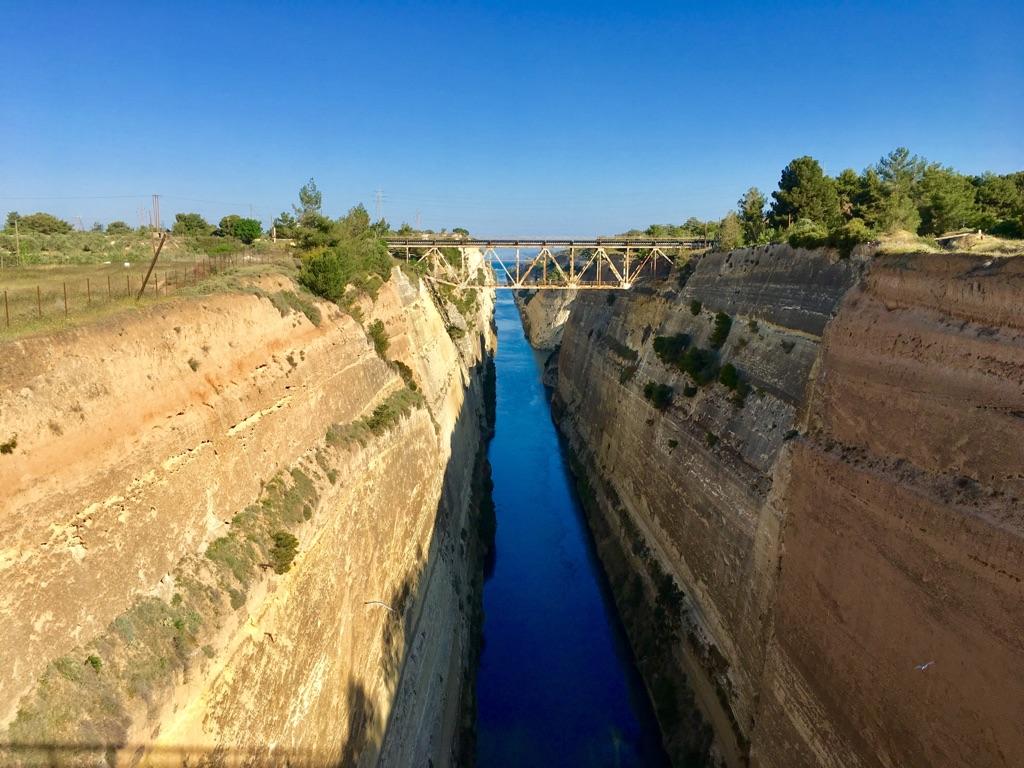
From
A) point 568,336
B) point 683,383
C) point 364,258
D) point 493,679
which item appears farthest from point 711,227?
point 493,679

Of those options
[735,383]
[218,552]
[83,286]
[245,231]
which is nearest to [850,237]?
[735,383]

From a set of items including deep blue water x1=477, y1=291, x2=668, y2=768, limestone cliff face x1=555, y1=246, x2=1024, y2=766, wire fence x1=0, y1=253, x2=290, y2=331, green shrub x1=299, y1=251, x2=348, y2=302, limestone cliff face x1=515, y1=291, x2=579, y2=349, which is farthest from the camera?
limestone cliff face x1=515, y1=291, x2=579, y2=349

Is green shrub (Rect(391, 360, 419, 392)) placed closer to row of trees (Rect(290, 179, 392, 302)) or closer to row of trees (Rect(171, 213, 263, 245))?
row of trees (Rect(290, 179, 392, 302))

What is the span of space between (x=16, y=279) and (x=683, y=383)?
55.9ft

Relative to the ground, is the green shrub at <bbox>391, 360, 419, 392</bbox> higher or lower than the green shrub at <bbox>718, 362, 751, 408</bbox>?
lower

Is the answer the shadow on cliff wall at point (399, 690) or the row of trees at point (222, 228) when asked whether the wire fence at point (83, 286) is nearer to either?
the shadow on cliff wall at point (399, 690)

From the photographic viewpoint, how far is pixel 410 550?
1504cm

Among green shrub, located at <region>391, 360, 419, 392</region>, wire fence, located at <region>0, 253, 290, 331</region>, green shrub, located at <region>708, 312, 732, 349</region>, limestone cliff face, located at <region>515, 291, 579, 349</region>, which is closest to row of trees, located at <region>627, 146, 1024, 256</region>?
green shrub, located at <region>708, 312, 732, 349</region>

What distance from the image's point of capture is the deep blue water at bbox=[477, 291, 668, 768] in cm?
1530

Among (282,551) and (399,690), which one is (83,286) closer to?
(282,551)

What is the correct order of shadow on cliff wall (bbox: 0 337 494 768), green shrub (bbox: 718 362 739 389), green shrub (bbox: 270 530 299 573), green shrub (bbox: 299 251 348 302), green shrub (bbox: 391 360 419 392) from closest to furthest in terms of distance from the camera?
shadow on cliff wall (bbox: 0 337 494 768) → green shrub (bbox: 270 530 299 573) → green shrub (bbox: 299 251 348 302) → green shrub (bbox: 718 362 739 389) → green shrub (bbox: 391 360 419 392)

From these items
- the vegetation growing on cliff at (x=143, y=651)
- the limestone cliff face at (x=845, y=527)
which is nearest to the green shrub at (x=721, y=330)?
the limestone cliff face at (x=845, y=527)

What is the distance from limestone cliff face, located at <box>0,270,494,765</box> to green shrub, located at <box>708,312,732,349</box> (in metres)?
9.76

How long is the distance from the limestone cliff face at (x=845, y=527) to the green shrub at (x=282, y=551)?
346 inches
